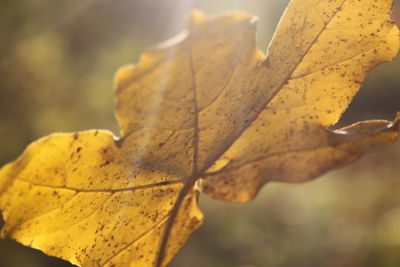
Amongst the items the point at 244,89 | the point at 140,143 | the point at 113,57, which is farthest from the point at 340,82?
the point at 113,57

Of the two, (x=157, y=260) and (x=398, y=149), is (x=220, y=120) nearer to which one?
(x=157, y=260)

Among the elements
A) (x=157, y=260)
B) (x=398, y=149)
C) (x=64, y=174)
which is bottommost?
(x=398, y=149)

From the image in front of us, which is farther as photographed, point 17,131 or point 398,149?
point 398,149

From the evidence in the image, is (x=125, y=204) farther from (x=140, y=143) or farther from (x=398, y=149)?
(x=398, y=149)

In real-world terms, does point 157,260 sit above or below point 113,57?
above

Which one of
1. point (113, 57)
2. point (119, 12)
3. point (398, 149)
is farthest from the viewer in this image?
point (398, 149)

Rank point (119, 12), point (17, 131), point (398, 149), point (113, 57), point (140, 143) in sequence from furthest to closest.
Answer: point (398, 149)
point (119, 12)
point (113, 57)
point (17, 131)
point (140, 143)
